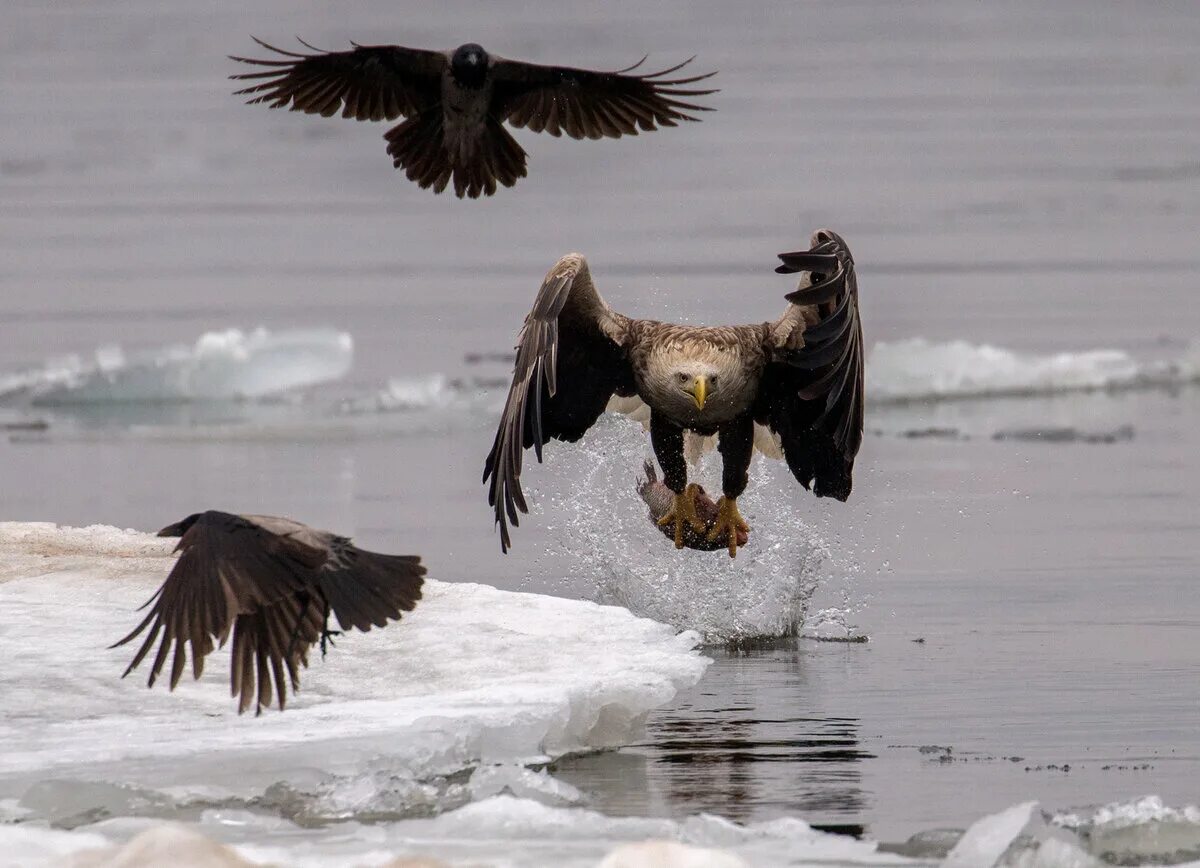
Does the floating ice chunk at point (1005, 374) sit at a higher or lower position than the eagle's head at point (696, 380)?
higher

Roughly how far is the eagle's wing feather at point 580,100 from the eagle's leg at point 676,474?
5.33ft

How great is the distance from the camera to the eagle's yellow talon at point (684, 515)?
29.7ft

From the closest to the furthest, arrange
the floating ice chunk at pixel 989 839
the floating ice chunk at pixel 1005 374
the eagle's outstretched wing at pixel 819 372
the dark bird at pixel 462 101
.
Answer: the floating ice chunk at pixel 989 839, the eagle's outstretched wing at pixel 819 372, the dark bird at pixel 462 101, the floating ice chunk at pixel 1005 374

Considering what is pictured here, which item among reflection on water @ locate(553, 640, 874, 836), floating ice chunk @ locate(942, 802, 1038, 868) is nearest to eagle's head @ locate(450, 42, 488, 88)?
reflection on water @ locate(553, 640, 874, 836)

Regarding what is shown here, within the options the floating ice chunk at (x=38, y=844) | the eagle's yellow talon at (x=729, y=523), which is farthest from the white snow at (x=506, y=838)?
the eagle's yellow talon at (x=729, y=523)

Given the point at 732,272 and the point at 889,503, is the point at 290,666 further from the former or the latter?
the point at 732,272

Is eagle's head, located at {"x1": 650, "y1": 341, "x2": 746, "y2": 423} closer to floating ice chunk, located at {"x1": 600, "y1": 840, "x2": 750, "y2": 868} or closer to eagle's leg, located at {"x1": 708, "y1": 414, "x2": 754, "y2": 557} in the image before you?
eagle's leg, located at {"x1": 708, "y1": 414, "x2": 754, "y2": 557}

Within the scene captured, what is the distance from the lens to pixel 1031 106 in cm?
3025

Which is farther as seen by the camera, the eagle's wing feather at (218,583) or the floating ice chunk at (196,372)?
the floating ice chunk at (196,372)

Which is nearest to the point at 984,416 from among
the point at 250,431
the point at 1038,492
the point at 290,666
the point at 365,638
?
the point at 1038,492

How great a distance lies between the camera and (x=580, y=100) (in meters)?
10.2

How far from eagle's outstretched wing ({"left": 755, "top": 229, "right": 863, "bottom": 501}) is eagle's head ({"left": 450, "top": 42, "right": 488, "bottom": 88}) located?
1.79m

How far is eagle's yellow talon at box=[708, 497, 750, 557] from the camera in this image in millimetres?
8992

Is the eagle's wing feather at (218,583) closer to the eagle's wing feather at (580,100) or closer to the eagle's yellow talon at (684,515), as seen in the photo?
the eagle's yellow talon at (684,515)
